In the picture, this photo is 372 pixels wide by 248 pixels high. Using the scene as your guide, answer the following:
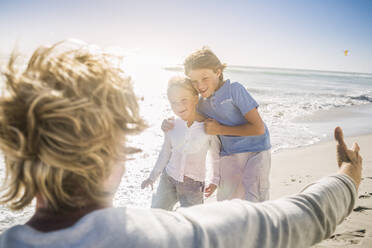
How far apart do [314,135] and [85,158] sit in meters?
9.01

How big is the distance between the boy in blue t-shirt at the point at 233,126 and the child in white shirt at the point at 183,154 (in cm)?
14

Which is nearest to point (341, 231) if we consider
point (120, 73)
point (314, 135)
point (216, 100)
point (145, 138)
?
point (216, 100)

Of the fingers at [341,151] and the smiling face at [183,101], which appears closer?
the fingers at [341,151]

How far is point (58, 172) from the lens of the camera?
0.83 m

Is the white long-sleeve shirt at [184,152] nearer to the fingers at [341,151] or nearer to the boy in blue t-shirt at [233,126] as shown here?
the boy in blue t-shirt at [233,126]

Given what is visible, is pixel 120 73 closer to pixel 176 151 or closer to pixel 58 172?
pixel 58 172

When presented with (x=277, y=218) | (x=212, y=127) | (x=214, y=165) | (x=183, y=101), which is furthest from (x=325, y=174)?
(x=277, y=218)

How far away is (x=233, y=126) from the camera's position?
274cm

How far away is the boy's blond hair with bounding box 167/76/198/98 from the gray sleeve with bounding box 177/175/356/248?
6.03ft

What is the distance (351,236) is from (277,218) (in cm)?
293

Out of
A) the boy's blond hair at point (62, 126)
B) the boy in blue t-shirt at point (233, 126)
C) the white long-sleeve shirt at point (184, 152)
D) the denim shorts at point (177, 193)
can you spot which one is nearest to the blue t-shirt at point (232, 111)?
the boy in blue t-shirt at point (233, 126)

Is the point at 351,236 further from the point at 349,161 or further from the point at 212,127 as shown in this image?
the point at 349,161

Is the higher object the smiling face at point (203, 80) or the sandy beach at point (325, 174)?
the smiling face at point (203, 80)

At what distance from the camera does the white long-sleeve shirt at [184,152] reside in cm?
280
